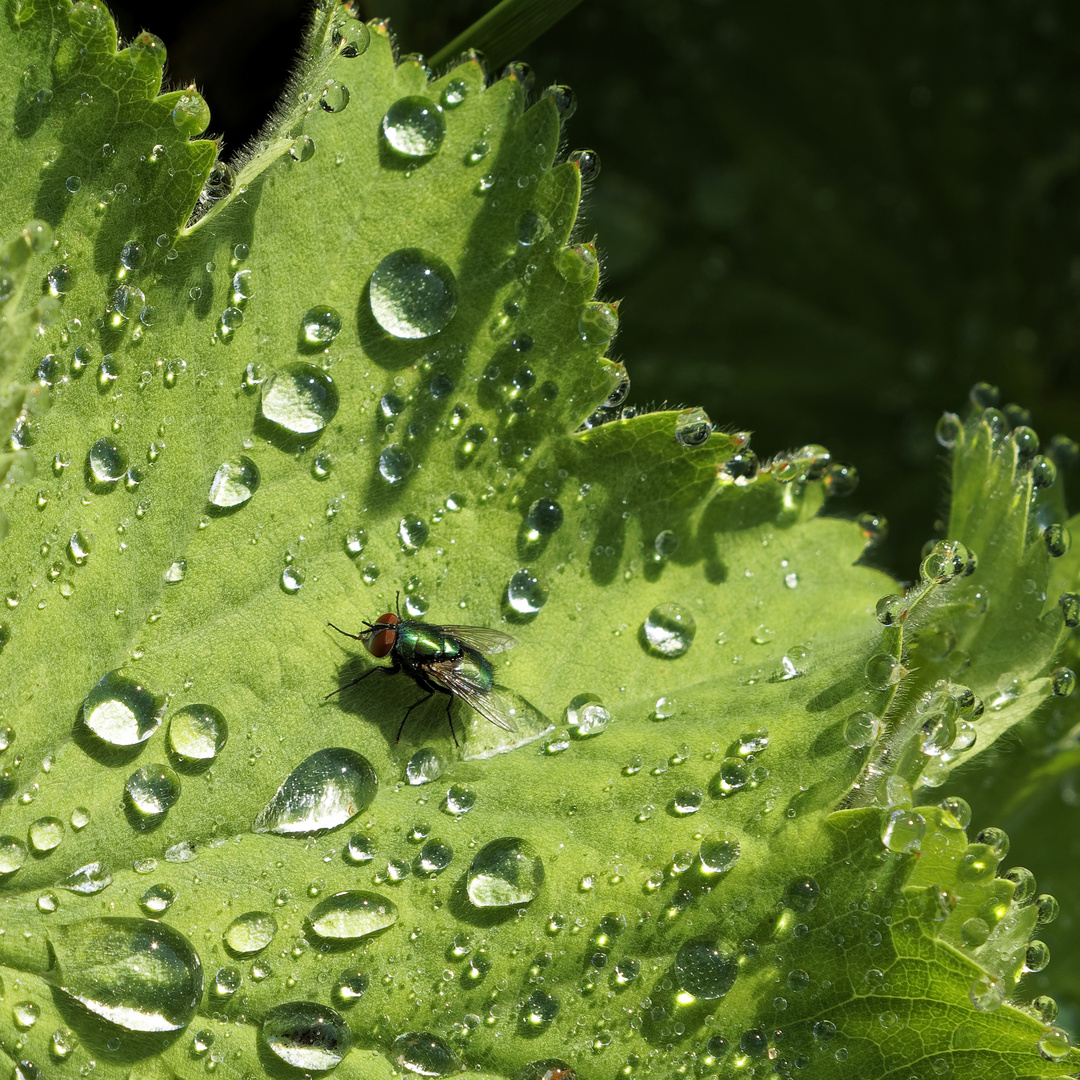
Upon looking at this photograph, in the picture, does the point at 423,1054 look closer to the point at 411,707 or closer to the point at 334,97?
the point at 411,707

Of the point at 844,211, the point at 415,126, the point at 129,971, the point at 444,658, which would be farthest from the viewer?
the point at 844,211

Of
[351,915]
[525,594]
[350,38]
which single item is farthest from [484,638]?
[350,38]

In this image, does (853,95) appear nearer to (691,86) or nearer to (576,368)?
(691,86)

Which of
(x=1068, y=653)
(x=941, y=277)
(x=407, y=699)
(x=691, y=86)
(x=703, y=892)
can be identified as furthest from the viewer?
(x=941, y=277)

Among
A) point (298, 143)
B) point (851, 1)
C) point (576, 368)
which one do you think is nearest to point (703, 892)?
point (576, 368)

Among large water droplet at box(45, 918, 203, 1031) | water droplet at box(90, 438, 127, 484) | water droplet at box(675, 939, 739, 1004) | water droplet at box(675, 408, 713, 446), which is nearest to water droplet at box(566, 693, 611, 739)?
water droplet at box(675, 939, 739, 1004)

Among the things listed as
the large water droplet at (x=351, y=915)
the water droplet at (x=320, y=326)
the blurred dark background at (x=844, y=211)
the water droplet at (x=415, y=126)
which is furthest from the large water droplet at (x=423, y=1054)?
the blurred dark background at (x=844, y=211)
